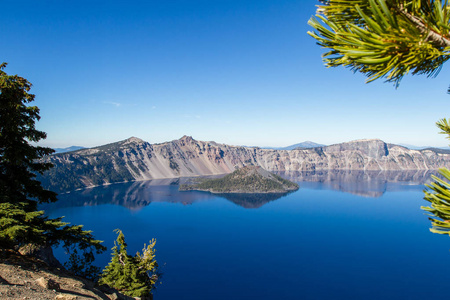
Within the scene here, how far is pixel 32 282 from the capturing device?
30.8 ft

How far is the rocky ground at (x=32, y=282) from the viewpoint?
26.8ft

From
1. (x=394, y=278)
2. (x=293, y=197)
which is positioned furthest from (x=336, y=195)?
(x=394, y=278)

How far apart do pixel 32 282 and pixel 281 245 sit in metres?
93.7

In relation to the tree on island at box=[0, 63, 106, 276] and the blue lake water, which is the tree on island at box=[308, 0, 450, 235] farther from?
the blue lake water

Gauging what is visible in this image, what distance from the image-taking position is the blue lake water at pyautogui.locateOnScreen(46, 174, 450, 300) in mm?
63969

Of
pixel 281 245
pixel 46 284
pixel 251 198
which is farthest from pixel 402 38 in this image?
pixel 251 198

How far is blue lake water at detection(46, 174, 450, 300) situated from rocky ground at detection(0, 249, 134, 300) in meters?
58.1

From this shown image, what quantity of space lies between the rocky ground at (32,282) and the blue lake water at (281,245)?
58058 mm

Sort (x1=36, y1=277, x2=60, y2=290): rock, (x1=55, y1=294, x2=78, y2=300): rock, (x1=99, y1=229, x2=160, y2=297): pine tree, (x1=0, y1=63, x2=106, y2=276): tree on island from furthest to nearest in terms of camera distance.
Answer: (x1=99, y1=229, x2=160, y2=297): pine tree
(x1=0, y1=63, x2=106, y2=276): tree on island
(x1=36, y1=277, x2=60, y2=290): rock
(x1=55, y1=294, x2=78, y2=300): rock

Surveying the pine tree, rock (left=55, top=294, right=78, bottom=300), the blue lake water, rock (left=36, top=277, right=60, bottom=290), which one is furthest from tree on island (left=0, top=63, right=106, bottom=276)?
the blue lake water

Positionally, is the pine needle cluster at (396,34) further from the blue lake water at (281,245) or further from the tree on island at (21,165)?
the blue lake water at (281,245)

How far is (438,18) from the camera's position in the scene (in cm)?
247

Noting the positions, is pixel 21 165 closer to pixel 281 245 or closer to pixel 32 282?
pixel 32 282

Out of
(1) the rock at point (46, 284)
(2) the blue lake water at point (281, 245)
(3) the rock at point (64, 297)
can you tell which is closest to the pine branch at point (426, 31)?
(3) the rock at point (64, 297)
